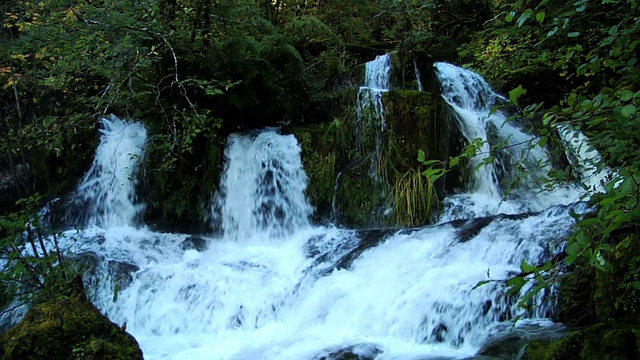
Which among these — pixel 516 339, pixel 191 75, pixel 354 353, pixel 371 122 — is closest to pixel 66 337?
pixel 354 353

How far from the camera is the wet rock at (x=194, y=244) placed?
8.09 meters

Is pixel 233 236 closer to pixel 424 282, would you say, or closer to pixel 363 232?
pixel 363 232

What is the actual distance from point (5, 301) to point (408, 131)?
21.3ft

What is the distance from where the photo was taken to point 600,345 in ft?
9.43

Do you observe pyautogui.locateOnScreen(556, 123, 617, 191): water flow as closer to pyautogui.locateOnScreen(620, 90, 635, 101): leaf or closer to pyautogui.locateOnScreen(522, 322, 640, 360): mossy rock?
pyautogui.locateOnScreen(620, 90, 635, 101): leaf

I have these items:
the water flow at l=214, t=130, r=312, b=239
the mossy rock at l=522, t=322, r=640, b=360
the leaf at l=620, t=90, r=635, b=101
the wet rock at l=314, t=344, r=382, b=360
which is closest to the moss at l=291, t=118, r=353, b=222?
the water flow at l=214, t=130, r=312, b=239

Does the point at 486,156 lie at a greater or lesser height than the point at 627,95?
greater

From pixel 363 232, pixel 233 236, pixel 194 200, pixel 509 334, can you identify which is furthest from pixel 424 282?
pixel 194 200

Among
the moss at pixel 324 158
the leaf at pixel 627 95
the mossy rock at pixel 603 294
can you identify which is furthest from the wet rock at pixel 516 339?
the moss at pixel 324 158

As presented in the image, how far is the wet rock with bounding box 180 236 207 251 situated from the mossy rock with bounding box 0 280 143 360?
4189mm

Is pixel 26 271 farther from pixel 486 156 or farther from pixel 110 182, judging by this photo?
pixel 486 156

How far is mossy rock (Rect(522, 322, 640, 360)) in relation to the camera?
2797mm

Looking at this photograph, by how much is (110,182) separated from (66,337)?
569cm

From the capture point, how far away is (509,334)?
4215 mm
